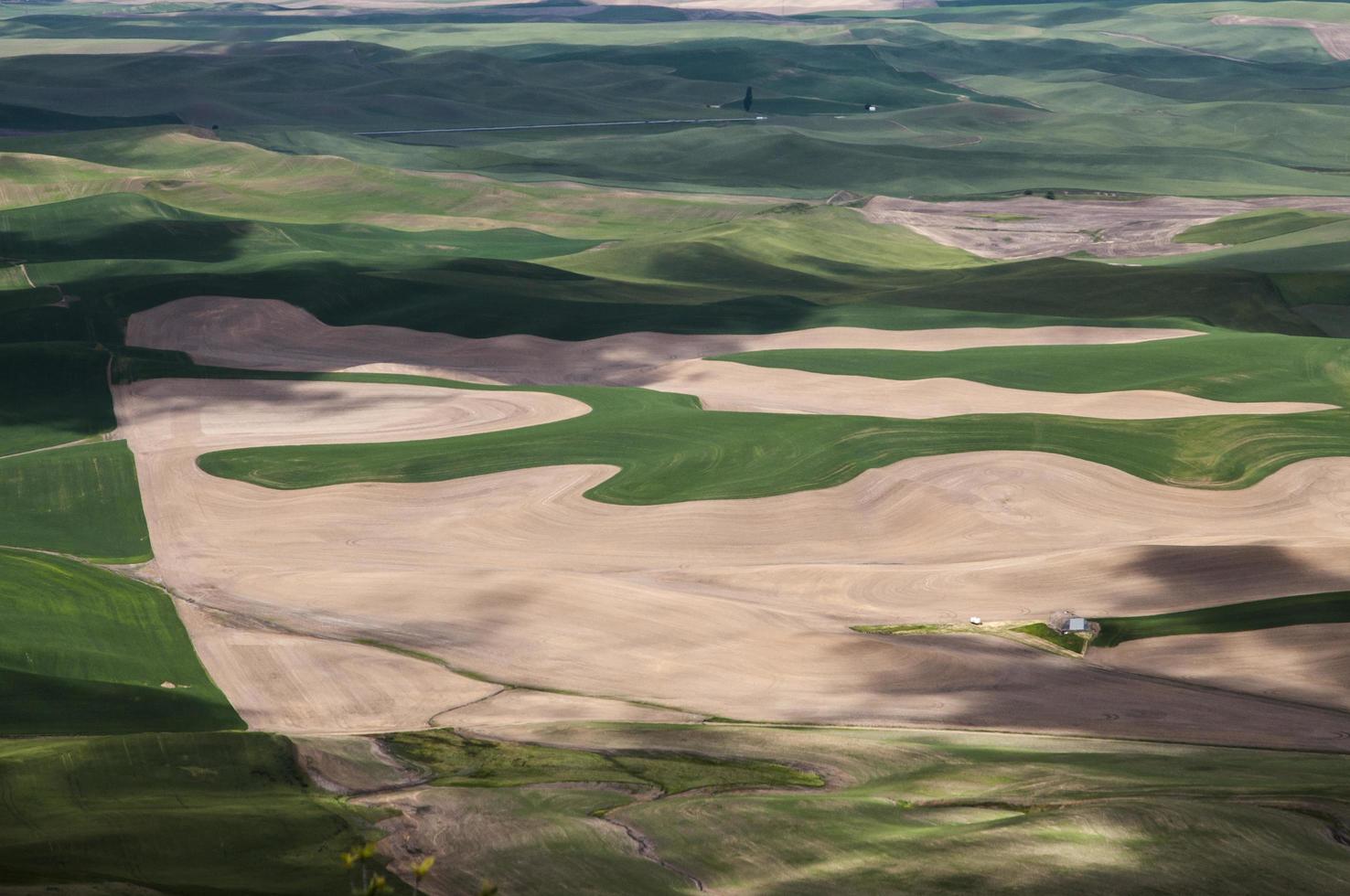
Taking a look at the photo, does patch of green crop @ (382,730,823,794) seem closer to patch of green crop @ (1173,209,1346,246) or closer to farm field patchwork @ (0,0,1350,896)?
farm field patchwork @ (0,0,1350,896)

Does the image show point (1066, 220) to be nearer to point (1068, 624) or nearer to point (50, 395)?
point (50, 395)

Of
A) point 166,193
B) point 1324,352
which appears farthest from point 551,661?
point 166,193

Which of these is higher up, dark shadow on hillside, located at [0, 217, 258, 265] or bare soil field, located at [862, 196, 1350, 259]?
dark shadow on hillside, located at [0, 217, 258, 265]

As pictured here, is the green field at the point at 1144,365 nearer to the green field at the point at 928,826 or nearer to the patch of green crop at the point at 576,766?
the green field at the point at 928,826

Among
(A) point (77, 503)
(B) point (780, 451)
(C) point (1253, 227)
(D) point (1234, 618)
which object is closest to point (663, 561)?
(B) point (780, 451)

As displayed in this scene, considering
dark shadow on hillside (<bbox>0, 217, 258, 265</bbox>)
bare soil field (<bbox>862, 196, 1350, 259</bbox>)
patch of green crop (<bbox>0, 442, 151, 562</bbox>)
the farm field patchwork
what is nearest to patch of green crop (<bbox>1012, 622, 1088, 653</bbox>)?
the farm field patchwork

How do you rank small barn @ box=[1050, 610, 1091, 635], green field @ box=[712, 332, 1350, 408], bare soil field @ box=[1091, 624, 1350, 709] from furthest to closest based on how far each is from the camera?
green field @ box=[712, 332, 1350, 408] → small barn @ box=[1050, 610, 1091, 635] → bare soil field @ box=[1091, 624, 1350, 709]
